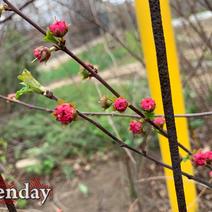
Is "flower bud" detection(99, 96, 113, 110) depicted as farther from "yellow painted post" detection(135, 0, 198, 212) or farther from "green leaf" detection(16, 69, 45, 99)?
"yellow painted post" detection(135, 0, 198, 212)

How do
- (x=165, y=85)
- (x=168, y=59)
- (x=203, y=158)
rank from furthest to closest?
(x=168, y=59)
(x=203, y=158)
(x=165, y=85)

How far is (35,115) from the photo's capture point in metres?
5.14

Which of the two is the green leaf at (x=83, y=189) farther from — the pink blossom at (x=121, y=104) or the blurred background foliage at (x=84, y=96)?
the pink blossom at (x=121, y=104)

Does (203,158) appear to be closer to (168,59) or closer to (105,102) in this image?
(105,102)

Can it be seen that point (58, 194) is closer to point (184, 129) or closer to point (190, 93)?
point (190, 93)

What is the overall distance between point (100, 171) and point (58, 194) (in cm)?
49

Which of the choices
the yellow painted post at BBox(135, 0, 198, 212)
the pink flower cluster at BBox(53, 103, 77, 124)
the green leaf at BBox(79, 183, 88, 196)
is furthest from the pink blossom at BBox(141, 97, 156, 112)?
the green leaf at BBox(79, 183, 88, 196)

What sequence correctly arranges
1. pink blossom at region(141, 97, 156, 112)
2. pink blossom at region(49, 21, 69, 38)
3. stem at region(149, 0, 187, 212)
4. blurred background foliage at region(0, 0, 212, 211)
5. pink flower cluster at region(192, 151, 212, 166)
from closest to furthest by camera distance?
stem at region(149, 0, 187, 212) < pink blossom at region(49, 21, 69, 38) < pink blossom at region(141, 97, 156, 112) < pink flower cluster at region(192, 151, 212, 166) < blurred background foliage at region(0, 0, 212, 211)

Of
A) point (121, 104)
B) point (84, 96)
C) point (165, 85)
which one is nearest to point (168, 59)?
point (121, 104)

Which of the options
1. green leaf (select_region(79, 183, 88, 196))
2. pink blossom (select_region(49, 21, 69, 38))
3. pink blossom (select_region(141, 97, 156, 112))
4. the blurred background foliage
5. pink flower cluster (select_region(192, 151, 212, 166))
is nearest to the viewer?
pink blossom (select_region(49, 21, 69, 38))

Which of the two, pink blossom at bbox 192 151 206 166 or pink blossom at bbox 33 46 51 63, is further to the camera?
pink blossom at bbox 192 151 206 166

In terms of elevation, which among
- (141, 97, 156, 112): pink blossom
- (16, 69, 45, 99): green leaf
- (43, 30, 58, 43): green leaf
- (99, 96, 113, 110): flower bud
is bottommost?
(141, 97, 156, 112): pink blossom

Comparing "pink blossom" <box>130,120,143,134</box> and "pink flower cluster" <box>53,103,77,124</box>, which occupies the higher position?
"pink flower cluster" <box>53,103,77,124</box>

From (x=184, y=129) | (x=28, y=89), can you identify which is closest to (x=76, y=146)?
(x=184, y=129)
